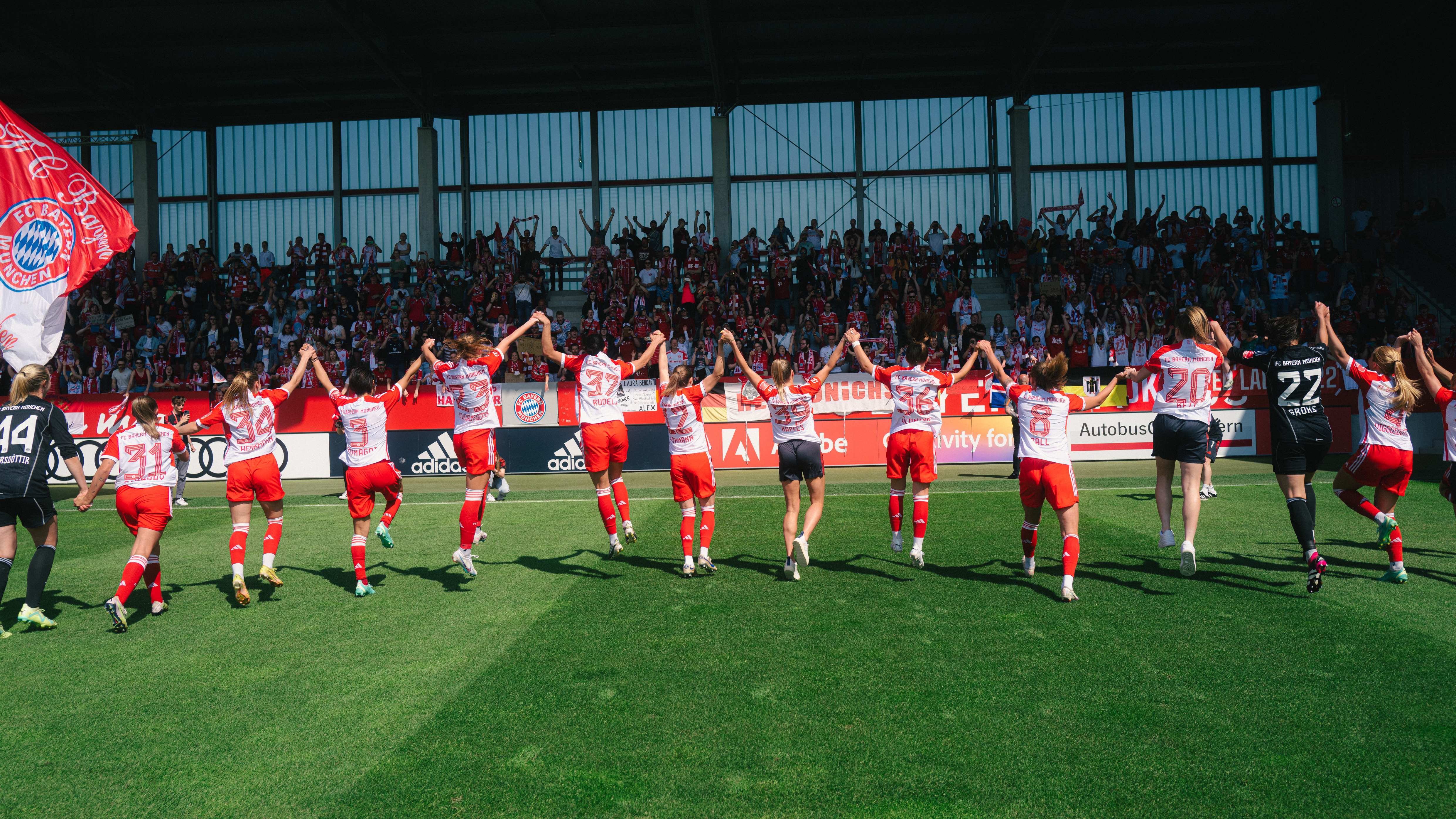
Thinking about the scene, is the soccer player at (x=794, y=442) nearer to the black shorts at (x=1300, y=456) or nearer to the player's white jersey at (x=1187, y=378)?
the player's white jersey at (x=1187, y=378)

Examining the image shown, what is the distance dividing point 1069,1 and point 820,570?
836 inches

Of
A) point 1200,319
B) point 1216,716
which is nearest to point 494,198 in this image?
point 1200,319

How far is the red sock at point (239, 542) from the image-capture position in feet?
26.7

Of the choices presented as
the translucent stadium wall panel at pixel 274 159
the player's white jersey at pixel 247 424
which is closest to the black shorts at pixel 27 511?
the player's white jersey at pixel 247 424

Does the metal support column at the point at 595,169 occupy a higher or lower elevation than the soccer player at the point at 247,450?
higher

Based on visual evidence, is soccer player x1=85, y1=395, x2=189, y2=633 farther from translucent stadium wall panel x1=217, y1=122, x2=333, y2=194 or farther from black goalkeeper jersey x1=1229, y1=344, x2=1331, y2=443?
translucent stadium wall panel x1=217, y1=122, x2=333, y2=194

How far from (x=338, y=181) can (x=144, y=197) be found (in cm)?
618

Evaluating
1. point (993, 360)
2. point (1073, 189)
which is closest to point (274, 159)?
point (1073, 189)

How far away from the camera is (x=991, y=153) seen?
102 feet

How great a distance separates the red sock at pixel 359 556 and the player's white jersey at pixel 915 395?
513cm

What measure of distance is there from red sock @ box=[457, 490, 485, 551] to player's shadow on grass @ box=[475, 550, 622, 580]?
0.93 meters

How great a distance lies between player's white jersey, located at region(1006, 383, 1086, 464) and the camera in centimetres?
745

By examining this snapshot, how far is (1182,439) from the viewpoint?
7949 mm

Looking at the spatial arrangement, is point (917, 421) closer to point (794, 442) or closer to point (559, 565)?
point (794, 442)
